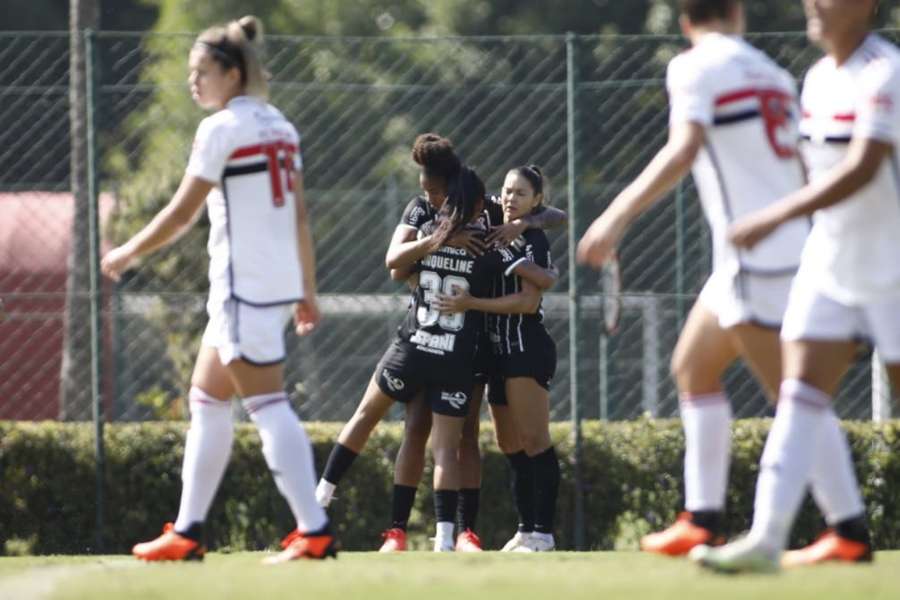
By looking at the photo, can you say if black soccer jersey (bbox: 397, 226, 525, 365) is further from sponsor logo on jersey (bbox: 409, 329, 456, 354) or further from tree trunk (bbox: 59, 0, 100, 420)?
tree trunk (bbox: 59, 0, 100, 420)

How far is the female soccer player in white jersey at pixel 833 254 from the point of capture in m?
5.51

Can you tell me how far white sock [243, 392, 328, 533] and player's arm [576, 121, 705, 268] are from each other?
4.55 ft

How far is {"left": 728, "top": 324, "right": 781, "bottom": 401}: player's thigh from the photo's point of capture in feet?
19.6

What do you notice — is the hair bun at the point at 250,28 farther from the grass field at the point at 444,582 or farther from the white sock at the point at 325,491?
the white sock at the point at 325,491

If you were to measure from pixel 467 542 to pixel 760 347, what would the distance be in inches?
124

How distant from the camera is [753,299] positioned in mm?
5891

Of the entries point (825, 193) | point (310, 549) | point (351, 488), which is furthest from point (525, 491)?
point (825, 193)

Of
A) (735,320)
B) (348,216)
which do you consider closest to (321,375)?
(348,216)

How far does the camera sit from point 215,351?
663 cm

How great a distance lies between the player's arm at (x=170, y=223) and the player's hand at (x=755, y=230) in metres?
2.00

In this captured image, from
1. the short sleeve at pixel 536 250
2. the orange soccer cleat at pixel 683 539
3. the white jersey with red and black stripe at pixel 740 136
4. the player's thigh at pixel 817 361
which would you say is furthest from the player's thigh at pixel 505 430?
the player's thigh at pixel 817 361

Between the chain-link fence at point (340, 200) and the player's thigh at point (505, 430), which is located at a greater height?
the chain-link fence at point (340, 200)

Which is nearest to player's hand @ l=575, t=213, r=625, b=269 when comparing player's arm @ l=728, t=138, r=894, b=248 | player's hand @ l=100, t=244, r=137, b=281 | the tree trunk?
player's arm @ l=728, t=138, r=894, b=248

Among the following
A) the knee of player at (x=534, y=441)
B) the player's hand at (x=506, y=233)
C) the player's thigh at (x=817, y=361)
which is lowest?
the knee of player at (x=534, y=441)
